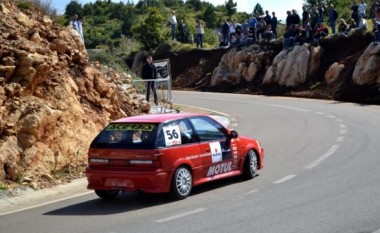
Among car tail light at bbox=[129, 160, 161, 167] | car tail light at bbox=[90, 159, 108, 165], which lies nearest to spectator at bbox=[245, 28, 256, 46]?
car tail light at bbox=[90, 159, 108, 165]

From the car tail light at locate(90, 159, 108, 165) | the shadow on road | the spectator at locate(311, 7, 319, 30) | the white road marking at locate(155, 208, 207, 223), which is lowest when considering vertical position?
the shadow on road

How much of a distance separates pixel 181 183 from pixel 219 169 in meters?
1.26

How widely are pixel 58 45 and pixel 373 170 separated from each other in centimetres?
847

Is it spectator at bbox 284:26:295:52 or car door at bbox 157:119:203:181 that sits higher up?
spectator at bbox 284:26:295:52

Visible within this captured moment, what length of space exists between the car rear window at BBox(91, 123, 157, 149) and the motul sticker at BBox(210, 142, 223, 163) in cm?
136

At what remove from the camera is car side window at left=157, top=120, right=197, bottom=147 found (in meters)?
11.3

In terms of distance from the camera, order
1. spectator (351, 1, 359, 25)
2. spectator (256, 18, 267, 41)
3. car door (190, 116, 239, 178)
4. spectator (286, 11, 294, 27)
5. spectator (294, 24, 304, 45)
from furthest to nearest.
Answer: spectator (256, 18, 267, 41)
spectator (286, 11, 294, 27)
spectator (294, 24, 304, 45)
spectator (351, 1, 359, 25)
car door (190, 116, 239, 178)

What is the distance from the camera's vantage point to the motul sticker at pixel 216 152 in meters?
12.1

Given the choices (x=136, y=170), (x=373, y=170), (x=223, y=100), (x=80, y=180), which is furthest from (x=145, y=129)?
(x=223, y=100)

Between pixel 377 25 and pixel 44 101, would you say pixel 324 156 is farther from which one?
pixel 377 25

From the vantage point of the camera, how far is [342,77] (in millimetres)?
34094

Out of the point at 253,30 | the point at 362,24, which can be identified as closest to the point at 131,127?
the point at 362,24

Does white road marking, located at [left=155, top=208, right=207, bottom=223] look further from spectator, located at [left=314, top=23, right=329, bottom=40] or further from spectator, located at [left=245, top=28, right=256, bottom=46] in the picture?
spectator, located at [left=245, top=28, right=256, bottom=46]

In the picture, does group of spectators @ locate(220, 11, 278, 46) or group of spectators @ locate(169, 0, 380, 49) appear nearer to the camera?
group of spectators @ locate(169, 0, 380, 49)
